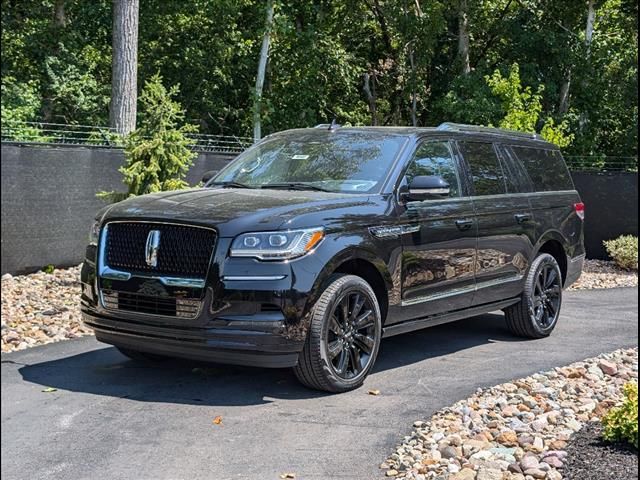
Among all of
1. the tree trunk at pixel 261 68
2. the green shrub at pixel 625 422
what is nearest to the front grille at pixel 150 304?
the green shrub at pixel 625 422

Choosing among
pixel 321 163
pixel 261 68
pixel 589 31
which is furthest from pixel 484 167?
pixel 589 31

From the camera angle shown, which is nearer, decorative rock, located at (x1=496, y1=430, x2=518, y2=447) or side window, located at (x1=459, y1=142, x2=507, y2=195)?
decorative rock, located at (x1=496, y1=430, x2=518, y2=447)

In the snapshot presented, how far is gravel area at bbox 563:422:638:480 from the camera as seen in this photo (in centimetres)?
468

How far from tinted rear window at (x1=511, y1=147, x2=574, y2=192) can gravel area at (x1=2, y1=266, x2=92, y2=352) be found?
4.61 metres

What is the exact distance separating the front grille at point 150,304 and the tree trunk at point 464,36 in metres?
21.3

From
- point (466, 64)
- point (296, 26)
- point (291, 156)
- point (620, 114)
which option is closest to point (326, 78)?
point (296, 26)

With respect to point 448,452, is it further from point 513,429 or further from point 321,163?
point 321,163

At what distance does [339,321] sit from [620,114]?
2308cm

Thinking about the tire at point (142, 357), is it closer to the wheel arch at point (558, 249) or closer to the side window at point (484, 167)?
the side window at point (484, 167)

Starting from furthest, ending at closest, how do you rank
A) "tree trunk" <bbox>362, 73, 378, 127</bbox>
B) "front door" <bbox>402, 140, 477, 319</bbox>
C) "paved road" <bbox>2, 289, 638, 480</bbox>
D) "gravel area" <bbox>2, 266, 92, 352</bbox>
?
"tree trunk" <bbox>362, 73, 378, 127</bbox> → "gravel area" <bbox>2, 266, 92, 352</bbox> → "front door" <bbox>402, 140, 477, 319</bbox> → "paved road" <bbox>2, 289, 638, 480</bbox>

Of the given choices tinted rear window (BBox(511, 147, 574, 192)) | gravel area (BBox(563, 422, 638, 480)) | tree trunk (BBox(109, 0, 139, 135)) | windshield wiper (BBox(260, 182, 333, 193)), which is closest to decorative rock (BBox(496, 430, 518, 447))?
gravel area (BBox(563, 422, 638, 480))

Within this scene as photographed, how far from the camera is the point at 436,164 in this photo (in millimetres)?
7660

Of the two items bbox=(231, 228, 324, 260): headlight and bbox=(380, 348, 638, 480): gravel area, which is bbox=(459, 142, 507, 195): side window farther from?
bbox=(231, 228, 324, 260): headlight

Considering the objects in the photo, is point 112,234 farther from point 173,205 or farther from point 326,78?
point 326,78
